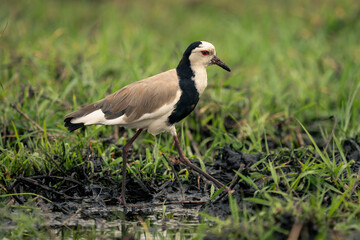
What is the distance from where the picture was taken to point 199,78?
4555 mm

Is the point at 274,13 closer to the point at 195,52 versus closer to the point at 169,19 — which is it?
the point at 169,19

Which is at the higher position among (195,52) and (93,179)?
(195,52)

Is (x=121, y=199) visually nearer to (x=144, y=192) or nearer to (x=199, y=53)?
(x=144, y=192)

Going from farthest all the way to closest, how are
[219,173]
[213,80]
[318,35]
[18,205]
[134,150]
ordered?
[318,35] < [213,80] < [134,150] < [219,173] < [18,205]

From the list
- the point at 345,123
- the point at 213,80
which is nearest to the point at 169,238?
the point at 345,123

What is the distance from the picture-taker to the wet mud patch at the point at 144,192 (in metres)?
4.04

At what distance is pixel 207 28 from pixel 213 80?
124 inches

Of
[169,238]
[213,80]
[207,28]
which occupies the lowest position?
[169,238]

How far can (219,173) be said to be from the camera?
4.86 meters

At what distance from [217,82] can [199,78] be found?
182cm

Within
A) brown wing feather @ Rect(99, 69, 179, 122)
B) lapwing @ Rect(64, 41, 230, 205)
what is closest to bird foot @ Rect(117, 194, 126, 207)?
lapwing @ Rect(64, 41, 230, 205)

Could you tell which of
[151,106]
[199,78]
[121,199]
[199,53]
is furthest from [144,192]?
[199,53]

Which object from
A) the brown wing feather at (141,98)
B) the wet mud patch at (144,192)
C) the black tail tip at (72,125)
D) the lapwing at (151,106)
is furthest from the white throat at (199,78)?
the black tail tip at (72,125)

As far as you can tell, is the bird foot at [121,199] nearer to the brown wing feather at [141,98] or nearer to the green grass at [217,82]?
the green grass at [217,82]
